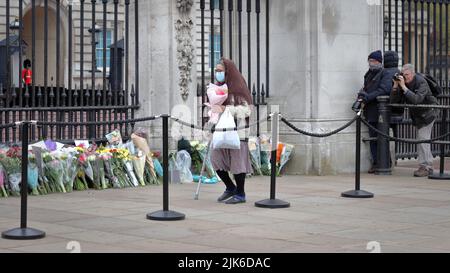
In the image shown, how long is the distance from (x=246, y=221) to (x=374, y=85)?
603cm

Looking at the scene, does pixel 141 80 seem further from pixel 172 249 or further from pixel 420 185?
pixel 172 249

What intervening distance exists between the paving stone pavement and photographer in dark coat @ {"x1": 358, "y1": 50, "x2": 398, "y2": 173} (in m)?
1.94

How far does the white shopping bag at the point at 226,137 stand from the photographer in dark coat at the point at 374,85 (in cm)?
448

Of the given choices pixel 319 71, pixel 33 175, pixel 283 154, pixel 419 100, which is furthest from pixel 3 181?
pixel 419 100

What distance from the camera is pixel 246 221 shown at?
32.3ft

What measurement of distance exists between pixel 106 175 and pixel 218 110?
237cm

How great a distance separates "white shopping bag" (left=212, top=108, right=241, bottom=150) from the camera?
11.1m

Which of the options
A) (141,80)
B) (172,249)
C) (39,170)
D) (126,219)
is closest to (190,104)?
(141,80)

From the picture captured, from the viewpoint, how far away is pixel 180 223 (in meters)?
9.66

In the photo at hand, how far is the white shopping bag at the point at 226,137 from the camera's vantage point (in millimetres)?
11055

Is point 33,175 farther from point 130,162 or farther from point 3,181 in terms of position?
point 130,162

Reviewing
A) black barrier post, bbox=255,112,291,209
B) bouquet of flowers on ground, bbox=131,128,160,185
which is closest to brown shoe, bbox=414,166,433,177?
→ bouquet of flowers on ground, bbox=131,128,160,185

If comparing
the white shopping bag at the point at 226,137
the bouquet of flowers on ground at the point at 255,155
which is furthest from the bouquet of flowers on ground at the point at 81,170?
the bouquet of flowers on ground at the point at 255,155

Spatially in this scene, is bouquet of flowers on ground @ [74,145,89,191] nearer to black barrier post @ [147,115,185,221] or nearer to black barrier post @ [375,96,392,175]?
black barrier post @ [147,115,185,221]
